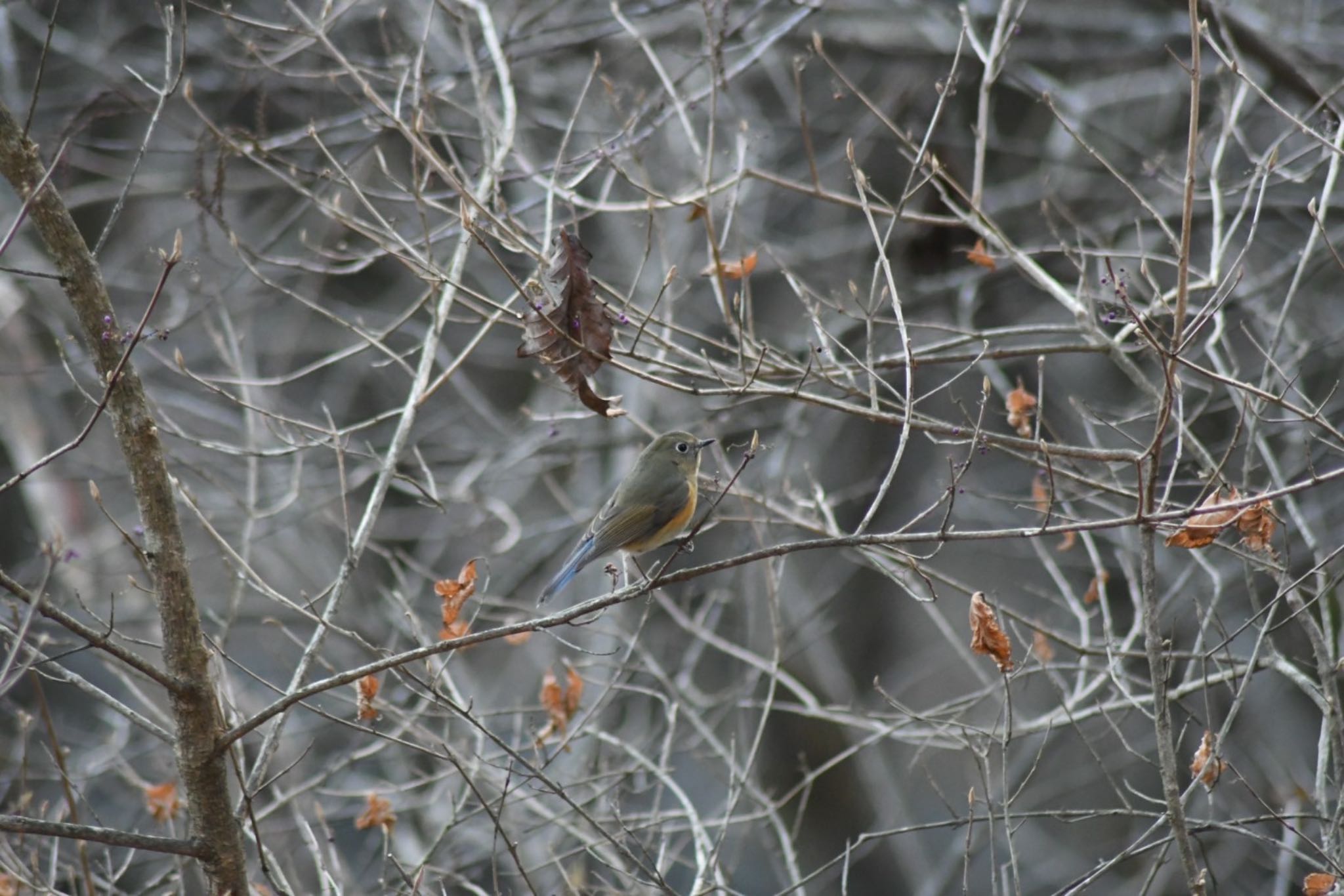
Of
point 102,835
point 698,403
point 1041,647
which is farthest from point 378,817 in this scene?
point 698,403

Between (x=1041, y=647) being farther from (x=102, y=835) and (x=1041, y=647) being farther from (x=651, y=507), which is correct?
(x=102, y=835)

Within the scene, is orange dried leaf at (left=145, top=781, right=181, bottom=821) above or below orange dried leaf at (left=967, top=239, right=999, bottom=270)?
below

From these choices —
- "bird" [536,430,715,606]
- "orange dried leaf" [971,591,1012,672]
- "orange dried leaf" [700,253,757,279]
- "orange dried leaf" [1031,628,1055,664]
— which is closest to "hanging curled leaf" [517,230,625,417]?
"orange dried leaf" [700,253,757,279]

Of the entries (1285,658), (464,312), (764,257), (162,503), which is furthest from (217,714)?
(464,312)

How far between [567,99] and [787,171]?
231 centimetres

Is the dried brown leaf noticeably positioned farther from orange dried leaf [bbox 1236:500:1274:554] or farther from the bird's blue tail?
orange dried leaf [bbox 1236:500:1274:554]

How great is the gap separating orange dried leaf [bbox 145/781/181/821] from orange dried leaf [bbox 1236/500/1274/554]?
3.87 meters

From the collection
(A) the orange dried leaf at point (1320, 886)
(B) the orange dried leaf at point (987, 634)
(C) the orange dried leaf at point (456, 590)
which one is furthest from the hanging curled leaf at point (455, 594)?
(A) the orange dried leaf at point (1320, 886)

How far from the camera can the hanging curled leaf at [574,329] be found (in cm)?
338

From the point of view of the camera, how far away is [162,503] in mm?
3320

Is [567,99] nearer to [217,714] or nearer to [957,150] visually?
[957,150]

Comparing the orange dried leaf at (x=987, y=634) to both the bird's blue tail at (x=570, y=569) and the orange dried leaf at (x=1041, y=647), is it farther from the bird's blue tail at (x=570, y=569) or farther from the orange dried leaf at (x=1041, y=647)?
the bird's blue tail at (x=570, y=569)

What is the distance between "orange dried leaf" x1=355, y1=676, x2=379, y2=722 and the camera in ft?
12.5

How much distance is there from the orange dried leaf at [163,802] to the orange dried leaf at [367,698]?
3.74 feet
